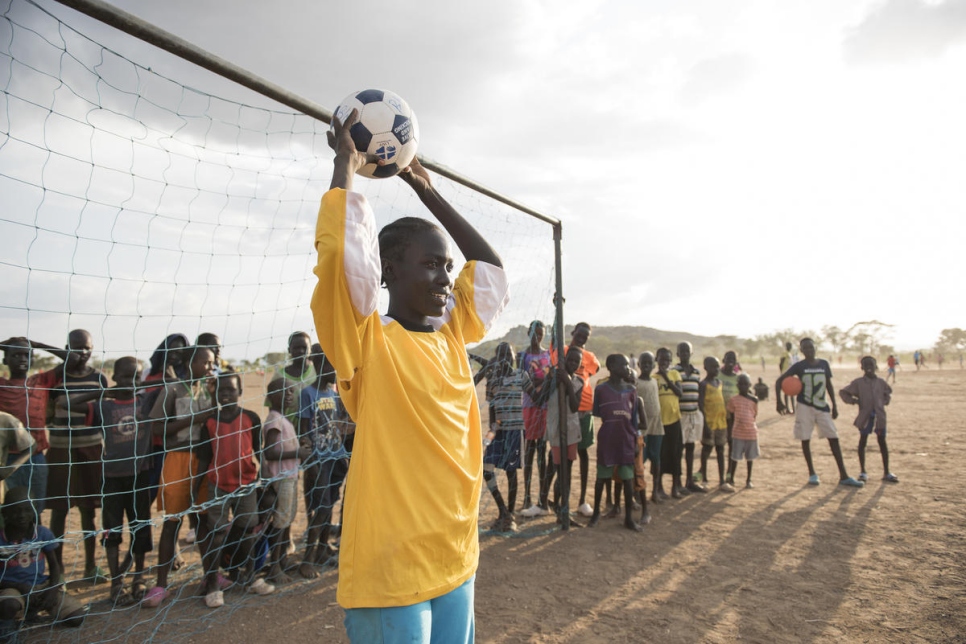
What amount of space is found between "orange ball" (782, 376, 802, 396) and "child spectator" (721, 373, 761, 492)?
0.53 m

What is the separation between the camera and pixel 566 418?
5.58m

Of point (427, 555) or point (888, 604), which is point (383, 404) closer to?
point (427, 555)

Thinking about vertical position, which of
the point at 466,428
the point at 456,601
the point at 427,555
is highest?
the point at 466,428

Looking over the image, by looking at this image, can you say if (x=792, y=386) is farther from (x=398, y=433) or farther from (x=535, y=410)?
(x=398, y=433)

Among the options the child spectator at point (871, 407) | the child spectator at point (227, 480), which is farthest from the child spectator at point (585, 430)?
the child spectator at point (871, 407)

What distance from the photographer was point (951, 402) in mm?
16359

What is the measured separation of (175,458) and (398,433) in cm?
341

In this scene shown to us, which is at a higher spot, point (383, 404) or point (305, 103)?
point (305, 103)

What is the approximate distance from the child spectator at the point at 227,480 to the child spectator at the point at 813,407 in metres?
6.32

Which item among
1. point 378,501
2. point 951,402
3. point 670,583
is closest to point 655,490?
point 670,583

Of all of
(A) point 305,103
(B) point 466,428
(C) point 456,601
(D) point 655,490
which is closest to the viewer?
(C) point 456,601

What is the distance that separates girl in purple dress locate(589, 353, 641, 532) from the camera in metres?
5.41

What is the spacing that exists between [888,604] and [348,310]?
4232 mm

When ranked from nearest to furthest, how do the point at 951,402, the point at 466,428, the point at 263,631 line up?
the point at 466,428 < the point at 263,631 < the point at 951,402
